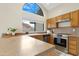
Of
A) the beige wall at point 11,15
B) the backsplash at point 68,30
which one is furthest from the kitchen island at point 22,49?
the backsplash at point 68,30

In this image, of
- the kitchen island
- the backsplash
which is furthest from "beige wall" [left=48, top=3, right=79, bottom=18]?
the kitchen island

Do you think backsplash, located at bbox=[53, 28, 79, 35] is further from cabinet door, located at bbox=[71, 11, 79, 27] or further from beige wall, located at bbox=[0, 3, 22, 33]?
beige wall, located at bbox=[0, 3, 22, 33]

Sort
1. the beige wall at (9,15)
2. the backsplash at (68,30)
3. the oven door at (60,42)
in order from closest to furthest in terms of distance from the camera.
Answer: the beige wall at (9,15) → the oven door at (60,42) → the backsplash at (68,30)

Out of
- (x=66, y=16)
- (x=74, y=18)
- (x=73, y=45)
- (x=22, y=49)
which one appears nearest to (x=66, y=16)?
(x=66, y=16)

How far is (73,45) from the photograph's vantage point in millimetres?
3150

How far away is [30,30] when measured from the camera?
11.1 ft

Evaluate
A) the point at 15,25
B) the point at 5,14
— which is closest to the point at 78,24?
the point at 15,25

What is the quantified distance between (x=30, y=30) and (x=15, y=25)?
55 cm

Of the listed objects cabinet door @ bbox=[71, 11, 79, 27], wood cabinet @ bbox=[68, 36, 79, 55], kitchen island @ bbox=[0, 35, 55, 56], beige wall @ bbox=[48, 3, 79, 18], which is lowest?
wood cabinet @ bbox=[68, 36, 79, 55]

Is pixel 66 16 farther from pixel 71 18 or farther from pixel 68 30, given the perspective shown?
pixel 68 30

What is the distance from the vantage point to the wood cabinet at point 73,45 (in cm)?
306

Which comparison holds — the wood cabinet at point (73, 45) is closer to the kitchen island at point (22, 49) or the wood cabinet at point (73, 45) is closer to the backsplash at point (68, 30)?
the backsplash at point (68, 30)

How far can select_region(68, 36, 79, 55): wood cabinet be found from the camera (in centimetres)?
306

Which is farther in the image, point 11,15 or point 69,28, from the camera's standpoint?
point 69,28
